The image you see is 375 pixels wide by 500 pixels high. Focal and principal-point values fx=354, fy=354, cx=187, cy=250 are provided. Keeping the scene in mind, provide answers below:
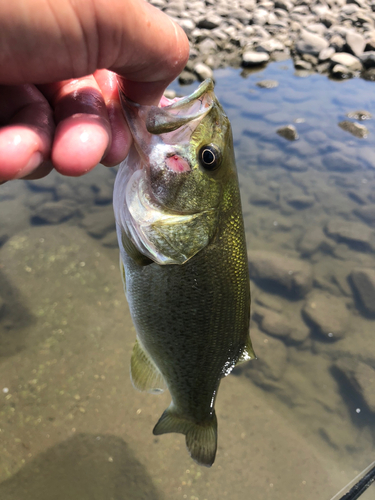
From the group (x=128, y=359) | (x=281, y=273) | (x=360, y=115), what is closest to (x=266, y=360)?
(x=281, y=273)

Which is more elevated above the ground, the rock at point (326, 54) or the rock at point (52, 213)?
the rock at point (326, 54)

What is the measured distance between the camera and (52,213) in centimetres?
578

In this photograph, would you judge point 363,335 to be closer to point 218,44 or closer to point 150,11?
point 150,11

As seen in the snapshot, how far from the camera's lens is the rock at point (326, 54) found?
11.5 m

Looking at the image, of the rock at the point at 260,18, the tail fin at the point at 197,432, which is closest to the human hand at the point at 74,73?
the tail fin at the point at 197,432

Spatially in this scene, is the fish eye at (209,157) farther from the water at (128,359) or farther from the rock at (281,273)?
the rock at (281,273)

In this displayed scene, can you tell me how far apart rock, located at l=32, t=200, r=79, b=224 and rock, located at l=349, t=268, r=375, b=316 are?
176 inches

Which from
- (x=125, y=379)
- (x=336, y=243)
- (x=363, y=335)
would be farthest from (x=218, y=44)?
(x=125, y=379)

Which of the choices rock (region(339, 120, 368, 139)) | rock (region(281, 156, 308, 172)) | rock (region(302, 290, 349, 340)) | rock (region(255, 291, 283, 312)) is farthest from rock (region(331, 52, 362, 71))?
rock (region(255, 291, 283, 312))

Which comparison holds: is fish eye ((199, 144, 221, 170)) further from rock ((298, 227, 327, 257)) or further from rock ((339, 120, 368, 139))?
A: rock ((339, 120, 368, 139))

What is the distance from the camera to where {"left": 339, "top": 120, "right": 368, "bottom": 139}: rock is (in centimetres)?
773

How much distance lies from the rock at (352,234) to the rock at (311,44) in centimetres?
858

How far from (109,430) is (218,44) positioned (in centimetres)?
1214

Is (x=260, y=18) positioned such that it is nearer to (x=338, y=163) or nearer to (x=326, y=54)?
(x=326, y=54)
